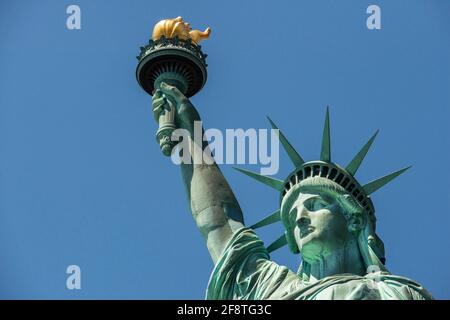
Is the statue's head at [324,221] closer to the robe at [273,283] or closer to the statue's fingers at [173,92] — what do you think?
the robe at [273,283]

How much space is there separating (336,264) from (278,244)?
6.16 feet

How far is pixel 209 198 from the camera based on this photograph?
2488 centimetres

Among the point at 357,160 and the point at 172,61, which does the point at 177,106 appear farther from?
the point at 357,160

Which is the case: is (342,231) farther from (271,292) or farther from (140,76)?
(140,76)

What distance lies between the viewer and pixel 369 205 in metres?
24.2

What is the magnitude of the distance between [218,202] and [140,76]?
3.20 metres

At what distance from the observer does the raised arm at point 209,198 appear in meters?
24.4

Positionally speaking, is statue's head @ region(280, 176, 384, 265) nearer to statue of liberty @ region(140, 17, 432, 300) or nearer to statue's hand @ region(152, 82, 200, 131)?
statue of liberty @ region(140, 17, 432, 300)

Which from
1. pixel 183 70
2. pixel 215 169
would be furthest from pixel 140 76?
pixel 215 169

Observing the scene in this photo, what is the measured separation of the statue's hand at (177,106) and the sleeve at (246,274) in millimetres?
2700

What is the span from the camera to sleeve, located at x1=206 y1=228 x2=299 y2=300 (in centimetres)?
2328

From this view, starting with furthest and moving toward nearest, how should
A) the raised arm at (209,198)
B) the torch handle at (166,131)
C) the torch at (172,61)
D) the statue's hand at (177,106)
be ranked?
the torch at (172,61) → the statue's hand at (177,106) → the torch handle at (166,131) → the raised arm at (209,198)

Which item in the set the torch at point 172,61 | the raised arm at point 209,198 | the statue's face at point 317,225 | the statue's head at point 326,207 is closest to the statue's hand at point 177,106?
the raised arm at point 209,198

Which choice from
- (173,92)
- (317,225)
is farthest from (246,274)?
(173,92)
